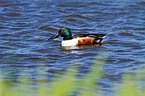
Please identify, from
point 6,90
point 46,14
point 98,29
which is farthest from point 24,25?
Answer: point 6,90

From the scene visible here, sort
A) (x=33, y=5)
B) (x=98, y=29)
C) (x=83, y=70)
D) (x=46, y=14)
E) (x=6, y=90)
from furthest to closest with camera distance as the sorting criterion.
→ 1. (x=33, y=5)
2. (x=46, y=14)
3. (x=98, y=29)
4. (x=83, y=70)
5. (x=6, y=90)

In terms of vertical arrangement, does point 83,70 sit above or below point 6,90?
below

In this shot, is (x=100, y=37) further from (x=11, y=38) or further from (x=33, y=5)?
(x=33, y=5)

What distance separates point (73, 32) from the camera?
11.9 meters

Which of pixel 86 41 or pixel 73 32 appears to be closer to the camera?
pixel 86 41

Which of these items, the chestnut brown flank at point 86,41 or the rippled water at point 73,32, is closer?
the rippled water at point 73,32

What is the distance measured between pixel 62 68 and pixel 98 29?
4.94 m

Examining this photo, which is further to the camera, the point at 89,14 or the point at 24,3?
the point at 24,3

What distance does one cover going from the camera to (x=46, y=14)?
13992mm

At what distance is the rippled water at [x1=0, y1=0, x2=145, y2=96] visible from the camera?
7.64 meters

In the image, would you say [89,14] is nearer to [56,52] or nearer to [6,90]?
[56,52]

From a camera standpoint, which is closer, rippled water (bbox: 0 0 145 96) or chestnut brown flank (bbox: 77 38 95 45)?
rippled water (bbox: 0 0 145 96)

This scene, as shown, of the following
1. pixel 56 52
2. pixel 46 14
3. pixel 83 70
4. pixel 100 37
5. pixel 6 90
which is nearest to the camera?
pixel 6 90

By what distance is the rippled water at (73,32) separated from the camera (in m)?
7.64
